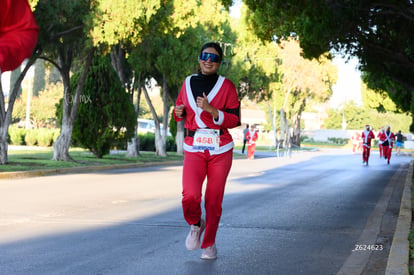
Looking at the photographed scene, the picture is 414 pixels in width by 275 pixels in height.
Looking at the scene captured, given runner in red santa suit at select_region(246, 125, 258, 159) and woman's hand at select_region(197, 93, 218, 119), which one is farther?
runner in red santa suit at select_region(246, 125, 258, 159)

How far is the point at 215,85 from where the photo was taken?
6.11m

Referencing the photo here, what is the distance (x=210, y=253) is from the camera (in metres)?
6.49

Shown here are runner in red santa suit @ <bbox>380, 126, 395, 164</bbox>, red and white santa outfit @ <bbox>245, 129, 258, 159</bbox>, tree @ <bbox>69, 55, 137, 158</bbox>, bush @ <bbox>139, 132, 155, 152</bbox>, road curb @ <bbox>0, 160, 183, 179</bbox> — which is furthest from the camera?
bush @ <bbox>139, 132, 155, 152</bbox>

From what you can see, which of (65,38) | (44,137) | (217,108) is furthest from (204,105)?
(44,137)

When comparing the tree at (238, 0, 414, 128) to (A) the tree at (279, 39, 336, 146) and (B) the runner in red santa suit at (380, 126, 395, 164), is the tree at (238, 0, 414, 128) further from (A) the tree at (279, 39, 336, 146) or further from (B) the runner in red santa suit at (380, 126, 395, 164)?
(A) the tree at (279, 39, 336, 146)

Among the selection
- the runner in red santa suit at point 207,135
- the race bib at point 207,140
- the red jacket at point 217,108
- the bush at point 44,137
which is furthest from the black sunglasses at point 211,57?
the bush at point 44,137

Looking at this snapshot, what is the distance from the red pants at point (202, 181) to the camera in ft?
19.8

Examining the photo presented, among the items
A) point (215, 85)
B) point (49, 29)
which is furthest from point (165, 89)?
point (215, 85)

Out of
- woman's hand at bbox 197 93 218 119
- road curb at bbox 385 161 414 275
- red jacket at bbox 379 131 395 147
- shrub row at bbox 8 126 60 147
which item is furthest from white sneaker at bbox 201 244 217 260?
shrub row at bbox 8 126 60 147

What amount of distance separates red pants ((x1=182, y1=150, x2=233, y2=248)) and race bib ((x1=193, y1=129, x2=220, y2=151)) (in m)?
0.06

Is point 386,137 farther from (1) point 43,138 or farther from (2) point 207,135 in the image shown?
(2) point 207,135

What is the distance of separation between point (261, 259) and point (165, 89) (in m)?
27.2

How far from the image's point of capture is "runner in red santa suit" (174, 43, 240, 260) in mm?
6012

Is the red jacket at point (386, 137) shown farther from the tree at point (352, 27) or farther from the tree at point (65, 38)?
the tree at point (65, 38)
